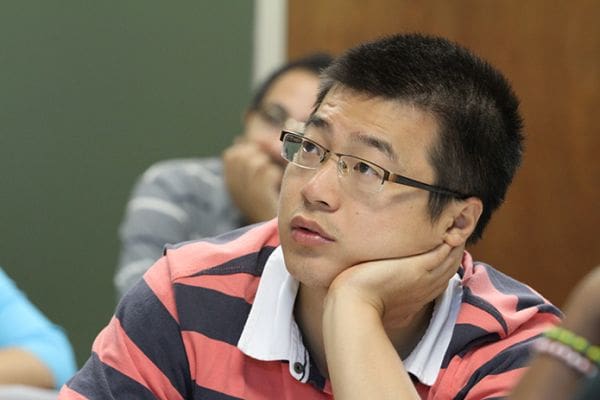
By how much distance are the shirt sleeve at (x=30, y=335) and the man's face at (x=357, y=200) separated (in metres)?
0.79

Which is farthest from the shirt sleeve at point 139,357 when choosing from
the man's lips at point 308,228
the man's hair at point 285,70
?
the man's hair at point 285,70

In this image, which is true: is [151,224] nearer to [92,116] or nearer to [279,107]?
[279,107]

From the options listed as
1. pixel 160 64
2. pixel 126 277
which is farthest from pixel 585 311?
pixel 160 64

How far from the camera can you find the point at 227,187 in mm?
2979

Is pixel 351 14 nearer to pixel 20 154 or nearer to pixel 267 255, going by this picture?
pixel 20 154

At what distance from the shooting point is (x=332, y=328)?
1.57 m

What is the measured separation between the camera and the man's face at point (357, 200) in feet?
5.33

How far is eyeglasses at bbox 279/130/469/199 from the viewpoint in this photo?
1.63 m

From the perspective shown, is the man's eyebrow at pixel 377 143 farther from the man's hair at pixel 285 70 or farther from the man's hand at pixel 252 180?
the man's hair at pixel 285 70

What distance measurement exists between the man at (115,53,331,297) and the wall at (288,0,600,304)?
2.13 ft

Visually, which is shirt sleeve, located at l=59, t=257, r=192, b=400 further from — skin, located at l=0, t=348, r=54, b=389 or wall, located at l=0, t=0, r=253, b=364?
wall, located at l=0, t=0, r=253, b=364

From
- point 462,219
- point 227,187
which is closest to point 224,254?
point 462,219

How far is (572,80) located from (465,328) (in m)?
2.11

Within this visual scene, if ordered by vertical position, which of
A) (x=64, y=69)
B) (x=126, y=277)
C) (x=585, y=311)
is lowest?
(x=126, y=277)
